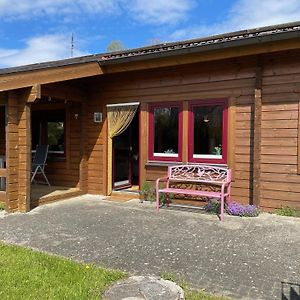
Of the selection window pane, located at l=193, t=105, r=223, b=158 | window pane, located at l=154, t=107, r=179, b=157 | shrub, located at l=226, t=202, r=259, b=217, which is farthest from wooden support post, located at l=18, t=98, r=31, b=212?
shrub, located at l=226, t=202, r=259, b=217

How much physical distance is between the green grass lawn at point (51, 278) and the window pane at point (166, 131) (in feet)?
13.2

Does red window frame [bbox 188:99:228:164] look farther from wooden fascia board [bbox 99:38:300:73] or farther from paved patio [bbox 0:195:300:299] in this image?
paved patio [bbox 0:195:300:299]

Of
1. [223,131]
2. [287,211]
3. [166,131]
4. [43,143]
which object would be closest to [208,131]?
[223,131]

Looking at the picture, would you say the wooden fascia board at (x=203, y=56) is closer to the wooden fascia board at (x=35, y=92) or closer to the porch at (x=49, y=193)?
the wooden fascia board at (x=35, y=92)

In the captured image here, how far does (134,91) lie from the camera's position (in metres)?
8.18

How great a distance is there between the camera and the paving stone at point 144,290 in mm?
3209

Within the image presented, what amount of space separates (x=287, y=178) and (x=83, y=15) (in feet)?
68.4

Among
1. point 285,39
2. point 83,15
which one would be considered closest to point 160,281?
point 285,39

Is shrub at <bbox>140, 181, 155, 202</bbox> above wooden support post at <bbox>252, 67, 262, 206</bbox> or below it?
below

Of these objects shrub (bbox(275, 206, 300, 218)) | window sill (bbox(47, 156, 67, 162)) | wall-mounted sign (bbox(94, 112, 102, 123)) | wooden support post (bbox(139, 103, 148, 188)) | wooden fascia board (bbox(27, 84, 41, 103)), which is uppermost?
wooden fascia board (bbox(27, 84, 41, 103))

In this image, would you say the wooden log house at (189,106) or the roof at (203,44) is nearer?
the roof at (203,44)

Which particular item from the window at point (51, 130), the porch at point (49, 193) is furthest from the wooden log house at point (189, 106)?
the window at point (51, 130)

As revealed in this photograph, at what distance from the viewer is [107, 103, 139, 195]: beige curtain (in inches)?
326

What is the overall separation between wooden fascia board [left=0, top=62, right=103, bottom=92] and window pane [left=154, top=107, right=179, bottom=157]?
180cm
